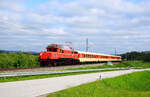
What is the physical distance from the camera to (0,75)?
49.4 ft

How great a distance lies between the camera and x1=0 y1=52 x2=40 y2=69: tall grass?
26.6m

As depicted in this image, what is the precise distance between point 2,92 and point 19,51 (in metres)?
21.3

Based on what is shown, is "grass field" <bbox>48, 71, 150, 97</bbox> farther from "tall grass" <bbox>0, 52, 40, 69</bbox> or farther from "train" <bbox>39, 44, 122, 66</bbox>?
"tall grass" <bbox>0, 52, 40, 69</bbox>

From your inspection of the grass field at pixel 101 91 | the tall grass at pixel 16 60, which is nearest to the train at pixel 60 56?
the tall grass at pixel 16 60

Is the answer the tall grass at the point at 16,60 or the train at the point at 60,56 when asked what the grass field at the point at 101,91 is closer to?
the train at the point at 60,56

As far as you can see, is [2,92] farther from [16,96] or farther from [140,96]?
[140,96]

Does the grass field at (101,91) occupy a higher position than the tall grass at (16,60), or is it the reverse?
the tall grass at (16,60)

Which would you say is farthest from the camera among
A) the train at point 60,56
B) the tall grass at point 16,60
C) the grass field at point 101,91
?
the train at point 60,56

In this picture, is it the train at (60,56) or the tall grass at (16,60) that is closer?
the tall grass at (16,60)

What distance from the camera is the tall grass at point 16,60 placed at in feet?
87.2

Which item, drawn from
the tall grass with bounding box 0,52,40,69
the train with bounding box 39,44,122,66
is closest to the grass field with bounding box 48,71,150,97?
the train with bounding box 39,44,122,66

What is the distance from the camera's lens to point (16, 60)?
1132 inches

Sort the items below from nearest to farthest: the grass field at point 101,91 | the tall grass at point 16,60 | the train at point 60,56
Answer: the grass field at point 101,91, the tall grass at point 16,60, the train at point 60,56

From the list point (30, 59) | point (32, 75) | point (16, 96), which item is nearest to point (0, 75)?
point (32, 75)
